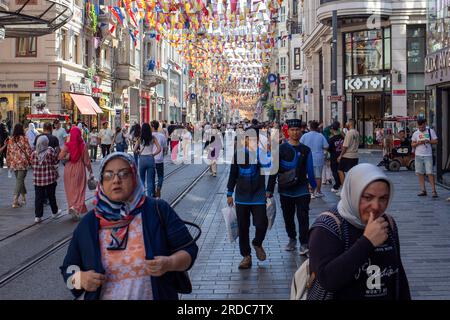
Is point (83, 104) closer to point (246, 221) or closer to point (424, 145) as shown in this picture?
point (424, 145)

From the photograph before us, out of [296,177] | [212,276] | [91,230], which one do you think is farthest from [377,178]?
[296,177]

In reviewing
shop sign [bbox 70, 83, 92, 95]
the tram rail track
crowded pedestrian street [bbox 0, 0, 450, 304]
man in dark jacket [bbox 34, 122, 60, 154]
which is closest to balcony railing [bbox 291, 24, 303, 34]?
crowded pedestrian street [bbox 0, 0, 450, 304]

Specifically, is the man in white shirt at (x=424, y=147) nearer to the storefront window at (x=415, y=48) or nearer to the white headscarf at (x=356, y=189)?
the white headscarf at (x=356, y=189)

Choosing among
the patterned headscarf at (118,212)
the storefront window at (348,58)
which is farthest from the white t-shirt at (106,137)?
the patterned headscarf at (118,212)

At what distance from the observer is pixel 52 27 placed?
16281 millimetres

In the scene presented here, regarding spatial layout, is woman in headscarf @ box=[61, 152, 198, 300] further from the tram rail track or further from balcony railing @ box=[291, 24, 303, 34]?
balcony railing @ box=[291, 24, 303, 34]

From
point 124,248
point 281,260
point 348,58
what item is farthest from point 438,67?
point 348,58

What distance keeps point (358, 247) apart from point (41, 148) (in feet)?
31.6

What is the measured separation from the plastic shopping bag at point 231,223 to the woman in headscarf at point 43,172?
471 centimetres

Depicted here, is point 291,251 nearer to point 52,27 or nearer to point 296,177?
point 296,177

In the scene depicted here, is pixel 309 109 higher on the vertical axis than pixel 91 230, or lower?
higher

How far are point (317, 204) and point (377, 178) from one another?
10709 mm

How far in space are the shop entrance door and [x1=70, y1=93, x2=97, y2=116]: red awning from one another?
49.1 ft

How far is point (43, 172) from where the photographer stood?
11.6 meters
